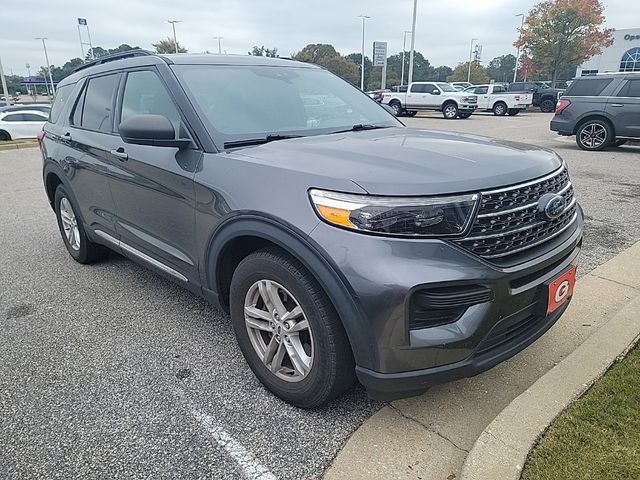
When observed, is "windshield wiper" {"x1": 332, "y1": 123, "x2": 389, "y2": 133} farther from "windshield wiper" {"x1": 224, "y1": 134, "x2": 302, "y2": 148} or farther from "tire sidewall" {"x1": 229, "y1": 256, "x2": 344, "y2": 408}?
"tire sidewall" {"x1": 229, "y1": 256, "x2": 344, "y2": 408}

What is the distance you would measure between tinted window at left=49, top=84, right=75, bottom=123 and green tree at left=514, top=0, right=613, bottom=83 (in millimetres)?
40906

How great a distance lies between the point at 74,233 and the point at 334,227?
3.56 m

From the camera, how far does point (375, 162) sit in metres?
2.24

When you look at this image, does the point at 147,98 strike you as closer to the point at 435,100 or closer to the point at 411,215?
the point at 411,215

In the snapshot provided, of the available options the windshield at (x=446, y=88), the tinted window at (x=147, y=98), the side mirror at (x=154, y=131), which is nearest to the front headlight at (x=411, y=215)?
the side mirror at (x=154, y=131)

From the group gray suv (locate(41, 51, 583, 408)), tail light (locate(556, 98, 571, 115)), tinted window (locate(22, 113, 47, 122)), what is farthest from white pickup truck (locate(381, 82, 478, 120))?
gray suv (locate(41, 51, 583, 408))

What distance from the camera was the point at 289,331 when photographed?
2.34 m

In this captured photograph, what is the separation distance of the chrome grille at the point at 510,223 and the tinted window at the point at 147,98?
5.99 feet

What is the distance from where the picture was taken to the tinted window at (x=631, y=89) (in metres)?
10.4

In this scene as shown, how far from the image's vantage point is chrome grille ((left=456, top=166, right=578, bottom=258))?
2.00 meters

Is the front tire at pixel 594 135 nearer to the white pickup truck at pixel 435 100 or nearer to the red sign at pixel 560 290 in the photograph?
the red sign at pixel 560 290

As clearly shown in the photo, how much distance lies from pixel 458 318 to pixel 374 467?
74 cm

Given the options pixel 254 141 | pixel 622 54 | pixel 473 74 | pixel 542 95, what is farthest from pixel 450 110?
pixel 473 74

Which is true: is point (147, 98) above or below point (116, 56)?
below
